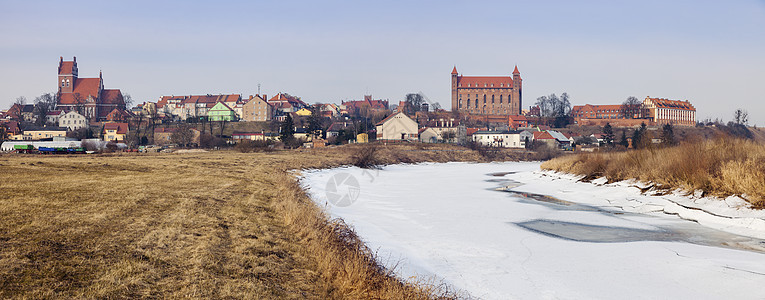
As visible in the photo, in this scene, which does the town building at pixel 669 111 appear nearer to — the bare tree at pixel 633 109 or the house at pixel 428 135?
the bare tree at pixel 633 109

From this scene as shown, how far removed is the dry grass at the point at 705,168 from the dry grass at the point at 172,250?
1295 centimetres

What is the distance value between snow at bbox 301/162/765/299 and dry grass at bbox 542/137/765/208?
0.62 metres

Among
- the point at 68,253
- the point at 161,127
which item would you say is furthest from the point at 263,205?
the point at 161,127

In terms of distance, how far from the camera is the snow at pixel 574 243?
10.4 m

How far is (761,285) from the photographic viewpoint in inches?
392

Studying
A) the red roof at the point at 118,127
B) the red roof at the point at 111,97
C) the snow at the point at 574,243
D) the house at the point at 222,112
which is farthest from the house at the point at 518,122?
the snow at the point at 574,243

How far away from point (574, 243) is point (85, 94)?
177161 mm

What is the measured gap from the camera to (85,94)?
540ft

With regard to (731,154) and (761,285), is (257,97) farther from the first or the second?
(761,285)

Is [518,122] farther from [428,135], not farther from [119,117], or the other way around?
[119,117]

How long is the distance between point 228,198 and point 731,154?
63.5 feet

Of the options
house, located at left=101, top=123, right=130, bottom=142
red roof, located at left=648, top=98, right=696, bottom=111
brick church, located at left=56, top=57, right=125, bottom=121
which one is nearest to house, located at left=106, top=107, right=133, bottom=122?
house, located at left=101, top=123, right=130, bottom=142

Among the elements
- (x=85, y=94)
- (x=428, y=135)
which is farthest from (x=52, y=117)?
(x=428, y=135)

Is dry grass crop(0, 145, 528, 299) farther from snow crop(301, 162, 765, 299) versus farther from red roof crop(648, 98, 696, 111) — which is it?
red roof crop(648, 98, 696, 111)
